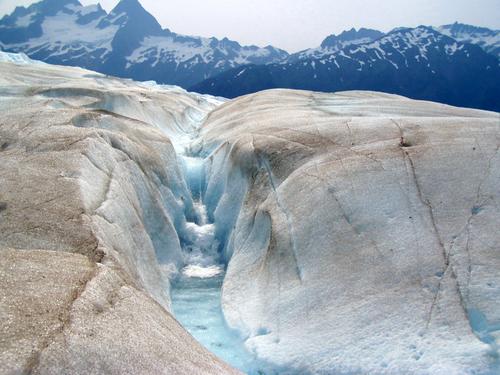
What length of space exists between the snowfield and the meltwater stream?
0.17 ft

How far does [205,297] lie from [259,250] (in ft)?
6.35

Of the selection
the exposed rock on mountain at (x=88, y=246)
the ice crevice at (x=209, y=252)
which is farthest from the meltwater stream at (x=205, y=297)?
the exposed rock on mountain at (x=88, y=246)

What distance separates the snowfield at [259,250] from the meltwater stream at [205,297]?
0.17 feet

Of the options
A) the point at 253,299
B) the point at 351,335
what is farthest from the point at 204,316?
the point at 351,335

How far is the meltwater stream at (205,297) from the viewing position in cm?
932

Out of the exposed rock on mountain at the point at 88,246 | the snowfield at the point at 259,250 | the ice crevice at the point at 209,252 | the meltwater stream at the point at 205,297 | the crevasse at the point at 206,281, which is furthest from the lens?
the ice crevice at the point at 209,252

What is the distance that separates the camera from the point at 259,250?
11898 mm

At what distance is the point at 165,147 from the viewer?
1781cm

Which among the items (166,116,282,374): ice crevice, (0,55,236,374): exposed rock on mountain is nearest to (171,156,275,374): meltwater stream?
(166,116,282,374): ice crevice

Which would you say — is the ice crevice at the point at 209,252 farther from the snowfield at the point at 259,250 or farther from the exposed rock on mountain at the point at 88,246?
the exposed rock on mountain at the point at 88,246

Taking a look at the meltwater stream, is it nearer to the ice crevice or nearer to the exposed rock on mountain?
the ice crevice

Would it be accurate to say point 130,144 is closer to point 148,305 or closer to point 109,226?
point 109,226

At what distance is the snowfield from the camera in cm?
658

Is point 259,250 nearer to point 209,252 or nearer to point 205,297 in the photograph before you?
point 205,297
